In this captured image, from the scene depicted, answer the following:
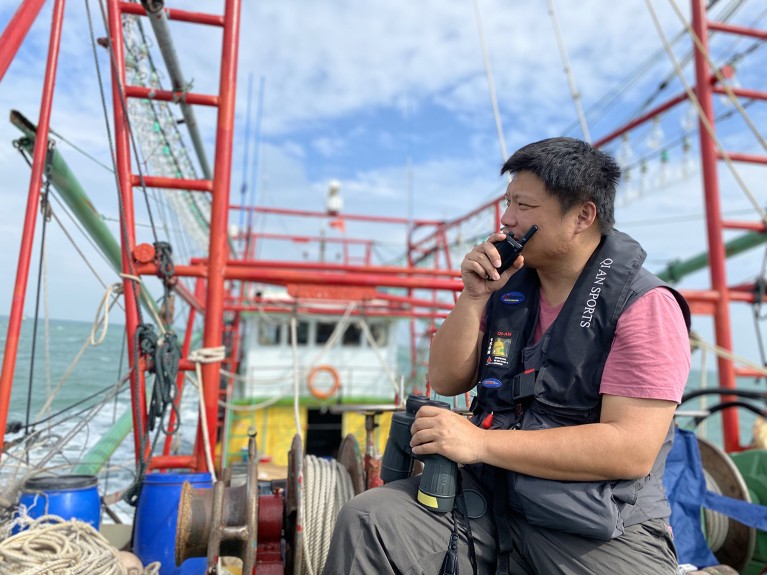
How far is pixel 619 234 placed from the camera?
1.62 meters

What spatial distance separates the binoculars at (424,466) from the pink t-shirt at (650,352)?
44 centimetres

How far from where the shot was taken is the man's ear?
5.13 feet

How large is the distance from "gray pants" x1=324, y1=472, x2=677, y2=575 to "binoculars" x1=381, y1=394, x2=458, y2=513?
0.20 feet

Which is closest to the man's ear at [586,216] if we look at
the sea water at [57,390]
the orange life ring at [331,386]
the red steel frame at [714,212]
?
the sea water at [57,390]

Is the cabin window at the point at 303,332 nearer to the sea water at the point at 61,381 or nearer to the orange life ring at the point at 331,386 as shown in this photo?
the orange life ring at the point at 331,386

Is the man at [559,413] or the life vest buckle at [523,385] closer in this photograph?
the man at [559,413]

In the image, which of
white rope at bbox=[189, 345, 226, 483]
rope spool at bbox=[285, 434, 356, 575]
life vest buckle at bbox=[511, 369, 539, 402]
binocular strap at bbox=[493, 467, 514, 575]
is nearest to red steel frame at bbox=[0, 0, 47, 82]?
white rope at bbox=[189, 345, 226, 483]

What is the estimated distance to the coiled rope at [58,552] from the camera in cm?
176

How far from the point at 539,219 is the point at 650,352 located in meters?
0.45

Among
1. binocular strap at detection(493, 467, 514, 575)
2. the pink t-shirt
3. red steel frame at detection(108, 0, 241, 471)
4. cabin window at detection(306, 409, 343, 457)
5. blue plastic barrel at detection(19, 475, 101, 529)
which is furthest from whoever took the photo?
cabin window at detection(306, 409, 343, 457)

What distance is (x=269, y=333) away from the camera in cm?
1066

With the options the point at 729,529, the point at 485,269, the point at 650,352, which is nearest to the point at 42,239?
the point at 485,269

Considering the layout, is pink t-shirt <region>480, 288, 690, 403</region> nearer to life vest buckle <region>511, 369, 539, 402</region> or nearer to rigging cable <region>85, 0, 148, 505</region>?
life vest buckle <region>511, 369, 539, 402</region>

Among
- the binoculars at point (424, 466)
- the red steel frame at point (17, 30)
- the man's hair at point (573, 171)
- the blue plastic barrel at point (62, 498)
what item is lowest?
the blue plastic barrel at point (62, 498)
